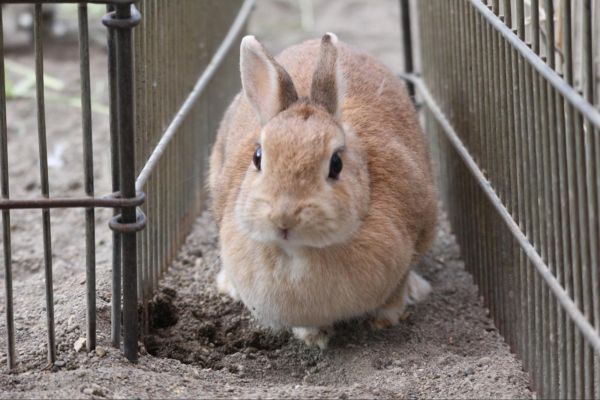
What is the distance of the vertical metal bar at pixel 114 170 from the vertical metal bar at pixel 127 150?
3cm

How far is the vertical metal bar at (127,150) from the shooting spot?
13.8 feet

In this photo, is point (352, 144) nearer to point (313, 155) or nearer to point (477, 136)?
point (313, 155)

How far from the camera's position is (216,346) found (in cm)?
510

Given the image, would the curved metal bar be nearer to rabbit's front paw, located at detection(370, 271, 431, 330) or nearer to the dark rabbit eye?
the dark rabbit eye

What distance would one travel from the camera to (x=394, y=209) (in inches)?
187

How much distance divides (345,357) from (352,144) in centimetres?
95

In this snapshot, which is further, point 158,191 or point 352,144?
point 158,191

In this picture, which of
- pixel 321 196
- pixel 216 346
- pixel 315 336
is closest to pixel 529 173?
pixel 321 196

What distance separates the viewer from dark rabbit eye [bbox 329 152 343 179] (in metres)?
4.33

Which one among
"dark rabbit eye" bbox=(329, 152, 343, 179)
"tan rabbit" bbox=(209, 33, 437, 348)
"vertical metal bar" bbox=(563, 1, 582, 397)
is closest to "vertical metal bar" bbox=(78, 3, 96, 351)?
"tan rabbit" bbox=(209, 33, 437, 348)

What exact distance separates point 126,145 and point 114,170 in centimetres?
14

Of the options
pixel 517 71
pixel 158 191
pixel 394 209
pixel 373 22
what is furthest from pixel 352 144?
pixel 373 22

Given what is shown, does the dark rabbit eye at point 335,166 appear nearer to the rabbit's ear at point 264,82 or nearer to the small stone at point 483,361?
the rabbit's ear at point 264,82

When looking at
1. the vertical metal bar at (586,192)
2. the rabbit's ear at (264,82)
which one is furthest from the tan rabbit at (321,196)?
the vertical metal bar at (586,192)
